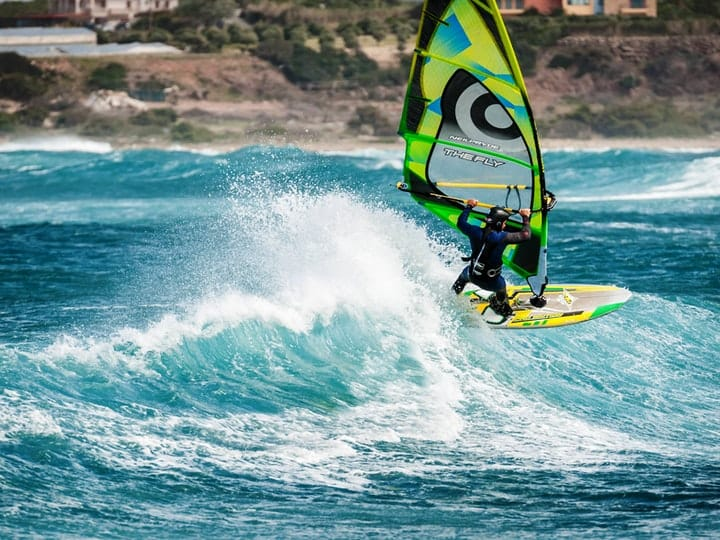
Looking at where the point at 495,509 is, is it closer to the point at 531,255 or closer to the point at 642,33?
the point at 531,255

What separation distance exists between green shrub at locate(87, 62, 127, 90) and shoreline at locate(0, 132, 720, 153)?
453cm

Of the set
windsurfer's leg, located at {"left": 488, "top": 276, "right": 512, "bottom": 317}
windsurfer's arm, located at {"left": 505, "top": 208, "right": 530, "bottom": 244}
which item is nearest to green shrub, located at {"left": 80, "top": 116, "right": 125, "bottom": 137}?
windsurfer's leg, located at {"left": 488, "top": 276, "right": 512, "bottom": 317}

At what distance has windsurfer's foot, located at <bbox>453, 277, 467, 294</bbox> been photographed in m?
10.5

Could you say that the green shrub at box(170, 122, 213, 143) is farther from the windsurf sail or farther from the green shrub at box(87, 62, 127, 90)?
the windsurf sail

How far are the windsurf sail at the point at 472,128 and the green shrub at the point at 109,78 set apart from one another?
5060cm

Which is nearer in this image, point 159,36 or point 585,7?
point 159,36

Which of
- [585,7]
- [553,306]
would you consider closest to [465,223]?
[553,306]

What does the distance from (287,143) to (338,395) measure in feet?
149

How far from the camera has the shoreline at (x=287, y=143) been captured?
5281 centimetres

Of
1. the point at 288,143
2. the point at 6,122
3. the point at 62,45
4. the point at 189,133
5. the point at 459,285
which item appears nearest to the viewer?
the point at 459,285

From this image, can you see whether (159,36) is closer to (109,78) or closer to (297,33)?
(109,78)

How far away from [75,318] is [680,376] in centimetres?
619

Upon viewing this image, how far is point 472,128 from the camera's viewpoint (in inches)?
410

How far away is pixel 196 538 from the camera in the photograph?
24.1ft
